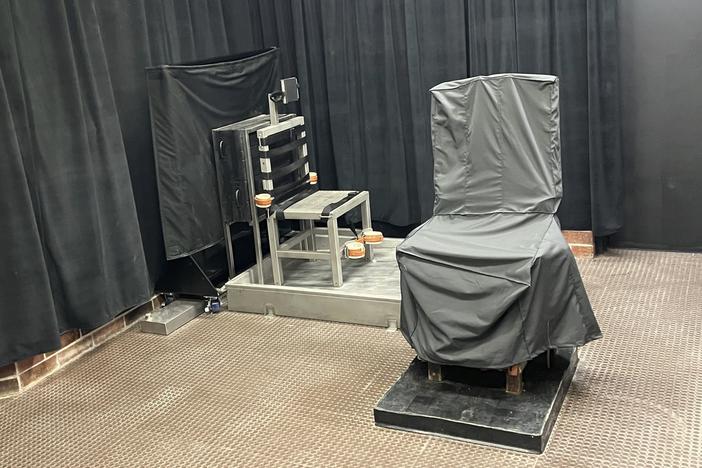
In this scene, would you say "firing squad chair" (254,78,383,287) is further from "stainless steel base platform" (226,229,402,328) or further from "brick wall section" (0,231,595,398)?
"brick wall section" (0,231,595,398)

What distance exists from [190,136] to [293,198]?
2.21ft

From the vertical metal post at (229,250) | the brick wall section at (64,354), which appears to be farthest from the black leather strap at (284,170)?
the brick wall section at (64,354)

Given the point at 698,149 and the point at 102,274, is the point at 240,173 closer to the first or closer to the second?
the point at 102,274

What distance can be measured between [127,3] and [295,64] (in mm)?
1351

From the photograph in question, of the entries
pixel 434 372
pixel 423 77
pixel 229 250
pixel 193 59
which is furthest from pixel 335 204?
pixel 434 372

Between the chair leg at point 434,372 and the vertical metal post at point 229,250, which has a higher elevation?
the vertical metal post at point 229,250

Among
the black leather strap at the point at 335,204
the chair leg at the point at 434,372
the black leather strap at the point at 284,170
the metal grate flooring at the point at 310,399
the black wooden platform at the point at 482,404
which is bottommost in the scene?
the metal grate flooring at the point at 310,399

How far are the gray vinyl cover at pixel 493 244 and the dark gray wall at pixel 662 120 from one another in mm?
1515

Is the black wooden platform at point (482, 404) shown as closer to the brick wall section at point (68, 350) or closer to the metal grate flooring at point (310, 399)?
the metal grate flooring at point (310, 399)

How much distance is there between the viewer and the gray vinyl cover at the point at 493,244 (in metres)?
2.85

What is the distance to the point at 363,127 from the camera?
509 cm

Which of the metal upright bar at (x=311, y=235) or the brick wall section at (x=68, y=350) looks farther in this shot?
the metal upright bar at (x=311, y=235)

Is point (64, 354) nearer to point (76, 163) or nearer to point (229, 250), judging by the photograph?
point (76, 163)

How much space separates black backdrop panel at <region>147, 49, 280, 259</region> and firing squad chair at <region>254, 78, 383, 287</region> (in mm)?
262
